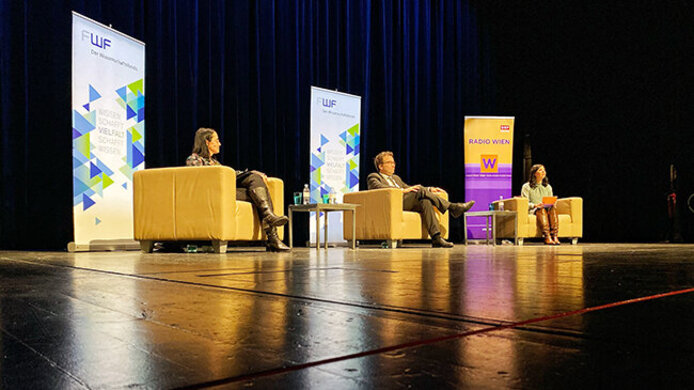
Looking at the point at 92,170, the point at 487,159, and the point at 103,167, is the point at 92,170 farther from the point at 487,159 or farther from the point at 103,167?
the point at 487,159

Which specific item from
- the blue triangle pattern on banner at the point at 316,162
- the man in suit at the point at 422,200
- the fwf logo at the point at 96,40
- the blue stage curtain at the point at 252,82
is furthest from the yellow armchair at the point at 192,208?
the blue triangle pattern on banner at the point at 316,162

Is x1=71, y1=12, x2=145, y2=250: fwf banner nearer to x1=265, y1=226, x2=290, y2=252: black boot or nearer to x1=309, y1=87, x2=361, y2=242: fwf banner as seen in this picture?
x1=265, y1=226, x2=290, y2=252: black boot

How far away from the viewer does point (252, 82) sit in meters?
6.51

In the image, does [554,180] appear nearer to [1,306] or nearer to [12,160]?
[12,160]

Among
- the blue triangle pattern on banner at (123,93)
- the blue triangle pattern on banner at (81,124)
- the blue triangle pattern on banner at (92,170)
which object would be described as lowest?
the blue triangle pattern on banner at (92,170)

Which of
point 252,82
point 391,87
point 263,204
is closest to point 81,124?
point 263,204

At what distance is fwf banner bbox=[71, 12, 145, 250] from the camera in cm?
430

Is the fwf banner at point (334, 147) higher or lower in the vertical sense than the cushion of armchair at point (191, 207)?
higher

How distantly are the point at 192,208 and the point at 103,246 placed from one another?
1.04 meters

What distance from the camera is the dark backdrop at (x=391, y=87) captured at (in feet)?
16.4

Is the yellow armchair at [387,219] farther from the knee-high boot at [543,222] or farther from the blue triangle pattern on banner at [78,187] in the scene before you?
the blue triangle pattern on banner at [78,187]

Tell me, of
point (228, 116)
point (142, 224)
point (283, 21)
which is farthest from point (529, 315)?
point (283, 21)

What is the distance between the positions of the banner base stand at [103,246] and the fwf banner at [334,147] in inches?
85.8

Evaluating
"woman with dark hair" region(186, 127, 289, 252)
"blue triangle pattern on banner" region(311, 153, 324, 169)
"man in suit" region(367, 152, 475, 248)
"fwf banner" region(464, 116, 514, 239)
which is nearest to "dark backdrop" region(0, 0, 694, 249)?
Answer: "blue triangle pattern on banner" region(311, 153, 324, 169)
